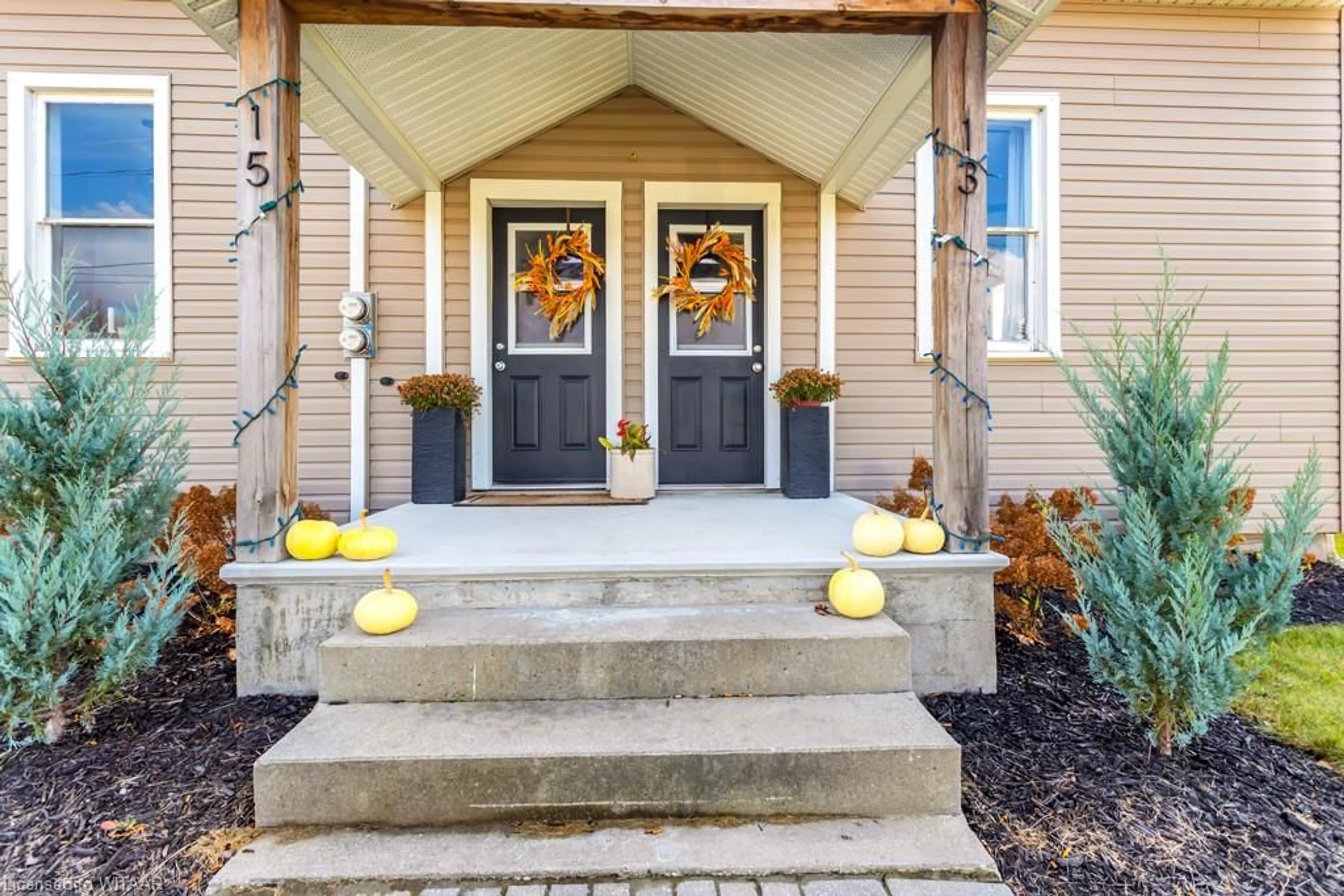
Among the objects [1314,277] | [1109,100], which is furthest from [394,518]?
[1314,277]

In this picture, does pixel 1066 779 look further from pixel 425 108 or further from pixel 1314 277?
pixel 1314 277

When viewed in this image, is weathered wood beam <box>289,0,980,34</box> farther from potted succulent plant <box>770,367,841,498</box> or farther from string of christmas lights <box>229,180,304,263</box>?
potted succulent plant <box>770,367,841,498</box>

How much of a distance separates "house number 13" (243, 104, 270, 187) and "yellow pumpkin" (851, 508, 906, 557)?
2407mm

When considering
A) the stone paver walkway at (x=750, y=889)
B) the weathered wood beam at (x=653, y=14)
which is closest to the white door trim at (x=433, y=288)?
the weathered wood beam at (x=653, y=14)

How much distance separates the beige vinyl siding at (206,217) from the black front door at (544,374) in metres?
0.96

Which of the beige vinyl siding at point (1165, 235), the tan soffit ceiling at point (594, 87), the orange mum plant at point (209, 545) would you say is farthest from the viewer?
the beige vinyl siding at point (1165, 235)

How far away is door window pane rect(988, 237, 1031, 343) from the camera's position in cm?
455

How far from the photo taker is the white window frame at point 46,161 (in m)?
4.01

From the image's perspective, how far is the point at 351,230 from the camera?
4180 mm

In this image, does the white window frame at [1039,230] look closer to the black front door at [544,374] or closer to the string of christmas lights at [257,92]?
the black front door at [544,374]

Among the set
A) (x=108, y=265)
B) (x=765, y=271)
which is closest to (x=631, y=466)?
(x=765, y=271)

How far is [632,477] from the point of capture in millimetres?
4031

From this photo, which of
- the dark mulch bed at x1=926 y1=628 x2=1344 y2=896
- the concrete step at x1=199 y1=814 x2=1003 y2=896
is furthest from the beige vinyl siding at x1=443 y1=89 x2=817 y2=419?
the concrete step at x1=199 y1=814 x2=1003 y2=896

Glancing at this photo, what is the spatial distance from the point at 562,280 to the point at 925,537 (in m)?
2.94
